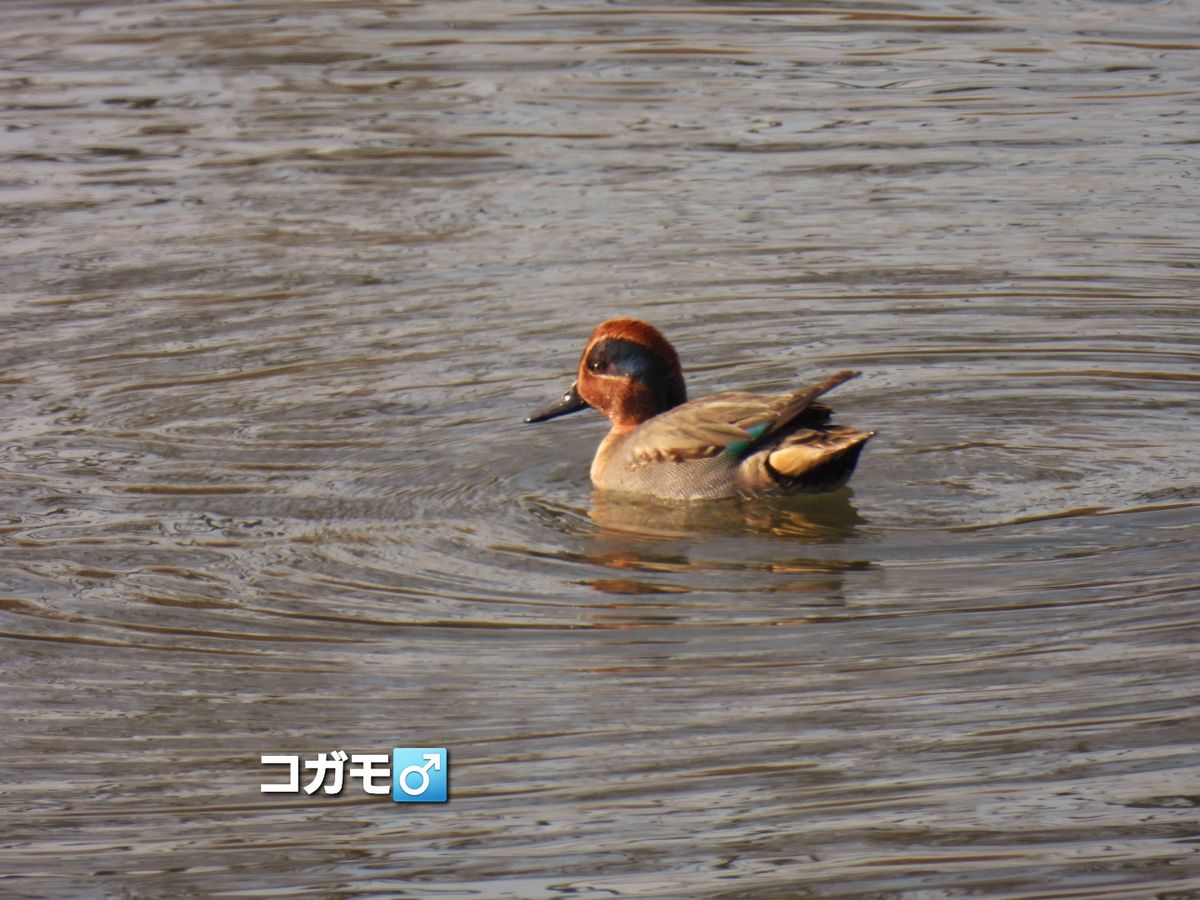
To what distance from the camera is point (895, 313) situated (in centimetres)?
1119

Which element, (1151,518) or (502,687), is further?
(1151,518)

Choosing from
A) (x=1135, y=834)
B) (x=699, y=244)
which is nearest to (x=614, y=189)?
(x=699, y=244)

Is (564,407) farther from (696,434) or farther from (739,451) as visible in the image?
(739,451)

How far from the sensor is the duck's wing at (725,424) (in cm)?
897

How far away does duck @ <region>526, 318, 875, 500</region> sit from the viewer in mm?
8906

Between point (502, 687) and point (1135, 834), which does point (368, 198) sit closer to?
point (502, 687)

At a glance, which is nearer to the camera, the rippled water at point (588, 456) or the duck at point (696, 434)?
the rippled water at point (588, 456)

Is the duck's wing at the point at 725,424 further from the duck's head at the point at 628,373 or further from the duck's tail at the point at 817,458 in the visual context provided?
the duck's head at the point at 628,373

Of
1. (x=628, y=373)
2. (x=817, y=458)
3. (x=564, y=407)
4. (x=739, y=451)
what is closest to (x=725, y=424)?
(x=739, y=451)

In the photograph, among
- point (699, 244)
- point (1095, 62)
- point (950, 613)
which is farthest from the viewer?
point (1095, 62)

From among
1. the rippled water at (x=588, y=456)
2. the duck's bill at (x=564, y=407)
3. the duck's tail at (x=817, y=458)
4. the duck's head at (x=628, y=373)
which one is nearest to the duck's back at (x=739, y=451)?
the duck's tail at (x=817, y=458)

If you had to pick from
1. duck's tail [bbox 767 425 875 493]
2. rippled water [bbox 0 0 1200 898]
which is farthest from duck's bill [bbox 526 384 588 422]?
duck's tail [bbox 767 425 875 493]

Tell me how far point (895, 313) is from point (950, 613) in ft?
13.1

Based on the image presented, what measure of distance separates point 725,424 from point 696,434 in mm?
146
